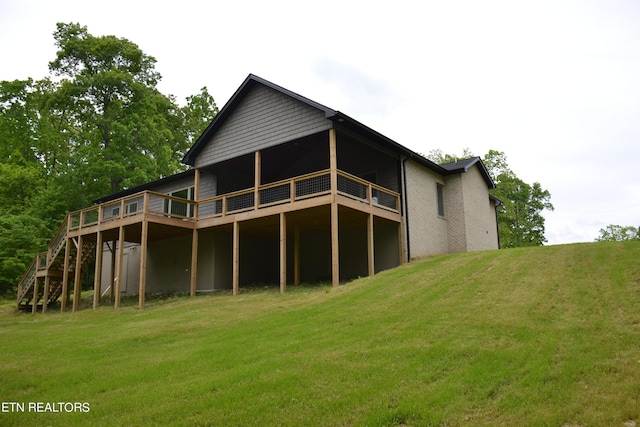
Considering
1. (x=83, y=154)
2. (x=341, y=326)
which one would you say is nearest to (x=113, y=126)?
(x=83, y=154)

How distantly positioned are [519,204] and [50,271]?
3559 cm

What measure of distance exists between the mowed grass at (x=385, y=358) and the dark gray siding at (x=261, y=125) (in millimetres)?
6794

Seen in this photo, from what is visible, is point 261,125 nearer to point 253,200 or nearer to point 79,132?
point 253,200

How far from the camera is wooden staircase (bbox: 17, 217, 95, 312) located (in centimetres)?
2342

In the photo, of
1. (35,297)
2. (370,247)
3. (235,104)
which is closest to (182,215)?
(235,104)

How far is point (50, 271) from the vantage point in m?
23.6

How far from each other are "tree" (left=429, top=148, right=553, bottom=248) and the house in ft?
57.3

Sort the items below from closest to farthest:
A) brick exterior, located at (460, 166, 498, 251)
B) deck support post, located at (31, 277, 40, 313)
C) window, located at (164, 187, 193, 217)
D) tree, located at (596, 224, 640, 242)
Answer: window, located at (164, 187, 193, 217) < brick exterior, located at (460, 166, 498, 251) < deck support post, located at (31, 277, 40, 313) < tree, located at (596, 224, 640, 242)

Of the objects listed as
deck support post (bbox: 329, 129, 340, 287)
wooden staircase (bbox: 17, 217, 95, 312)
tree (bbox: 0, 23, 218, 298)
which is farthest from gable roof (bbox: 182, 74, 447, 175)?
tree (bbox: 0, 23, 218, 298)

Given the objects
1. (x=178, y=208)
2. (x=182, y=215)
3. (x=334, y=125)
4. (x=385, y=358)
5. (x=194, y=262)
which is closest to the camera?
(x=385, y=358)

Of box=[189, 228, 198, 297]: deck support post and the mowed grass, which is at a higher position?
box=[189, 228, 198, 297]: deck support post

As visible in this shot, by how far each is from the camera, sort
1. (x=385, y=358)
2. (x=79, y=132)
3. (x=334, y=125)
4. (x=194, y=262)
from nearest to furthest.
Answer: (x=385, y=358), (x=334, y=125), (x=194, y=262), (x=79, y=132)

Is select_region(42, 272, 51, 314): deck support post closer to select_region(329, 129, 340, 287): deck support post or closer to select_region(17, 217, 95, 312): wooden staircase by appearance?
select_region(17, 217, 95, 312): wooden staircase

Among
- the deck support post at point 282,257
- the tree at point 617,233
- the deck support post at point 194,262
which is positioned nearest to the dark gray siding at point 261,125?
the deck support post at point 282,257
